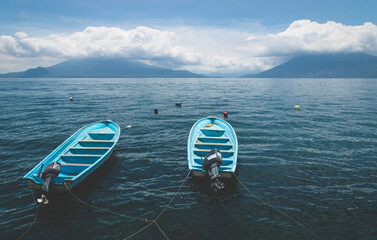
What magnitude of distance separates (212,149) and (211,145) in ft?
5.50

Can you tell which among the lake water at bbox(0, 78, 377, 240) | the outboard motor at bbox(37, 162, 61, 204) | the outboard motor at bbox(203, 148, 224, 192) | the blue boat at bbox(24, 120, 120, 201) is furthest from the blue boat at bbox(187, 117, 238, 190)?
the outboard motor at bbox(37, 162, 61, 204)

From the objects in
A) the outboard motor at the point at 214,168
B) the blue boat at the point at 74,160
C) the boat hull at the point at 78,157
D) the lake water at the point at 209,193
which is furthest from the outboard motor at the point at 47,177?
the outboard motor at the point at 214,168

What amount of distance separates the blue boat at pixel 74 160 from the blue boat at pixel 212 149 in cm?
588

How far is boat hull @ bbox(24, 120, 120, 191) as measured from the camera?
10070mm

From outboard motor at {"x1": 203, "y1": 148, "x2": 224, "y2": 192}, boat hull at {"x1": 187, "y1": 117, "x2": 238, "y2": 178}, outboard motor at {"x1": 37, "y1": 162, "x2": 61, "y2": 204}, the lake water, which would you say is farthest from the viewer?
boat hull at {"x1": 187, "y1": 117, "x2": 238, "y2": 178}

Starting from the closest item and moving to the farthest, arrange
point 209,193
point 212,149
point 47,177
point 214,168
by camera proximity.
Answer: point 47,177 → point 214,168 → point 209,193 → point 212,149

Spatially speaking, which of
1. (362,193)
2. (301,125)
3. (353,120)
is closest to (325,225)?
(362,193)

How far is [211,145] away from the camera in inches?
569

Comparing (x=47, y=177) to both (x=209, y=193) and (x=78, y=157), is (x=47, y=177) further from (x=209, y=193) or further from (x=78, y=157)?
(x=209, y=193)

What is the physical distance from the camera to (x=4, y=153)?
52.3 ft

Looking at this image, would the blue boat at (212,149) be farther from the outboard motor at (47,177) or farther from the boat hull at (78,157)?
the outboard motor at (47,177)

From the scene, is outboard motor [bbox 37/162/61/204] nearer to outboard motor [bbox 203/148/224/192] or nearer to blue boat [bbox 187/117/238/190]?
blue boat [bbox 187/117/238/190]

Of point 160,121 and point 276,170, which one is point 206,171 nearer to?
point 276,170

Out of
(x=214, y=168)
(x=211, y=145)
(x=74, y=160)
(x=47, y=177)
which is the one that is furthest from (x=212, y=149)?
(x=47, y=177)
